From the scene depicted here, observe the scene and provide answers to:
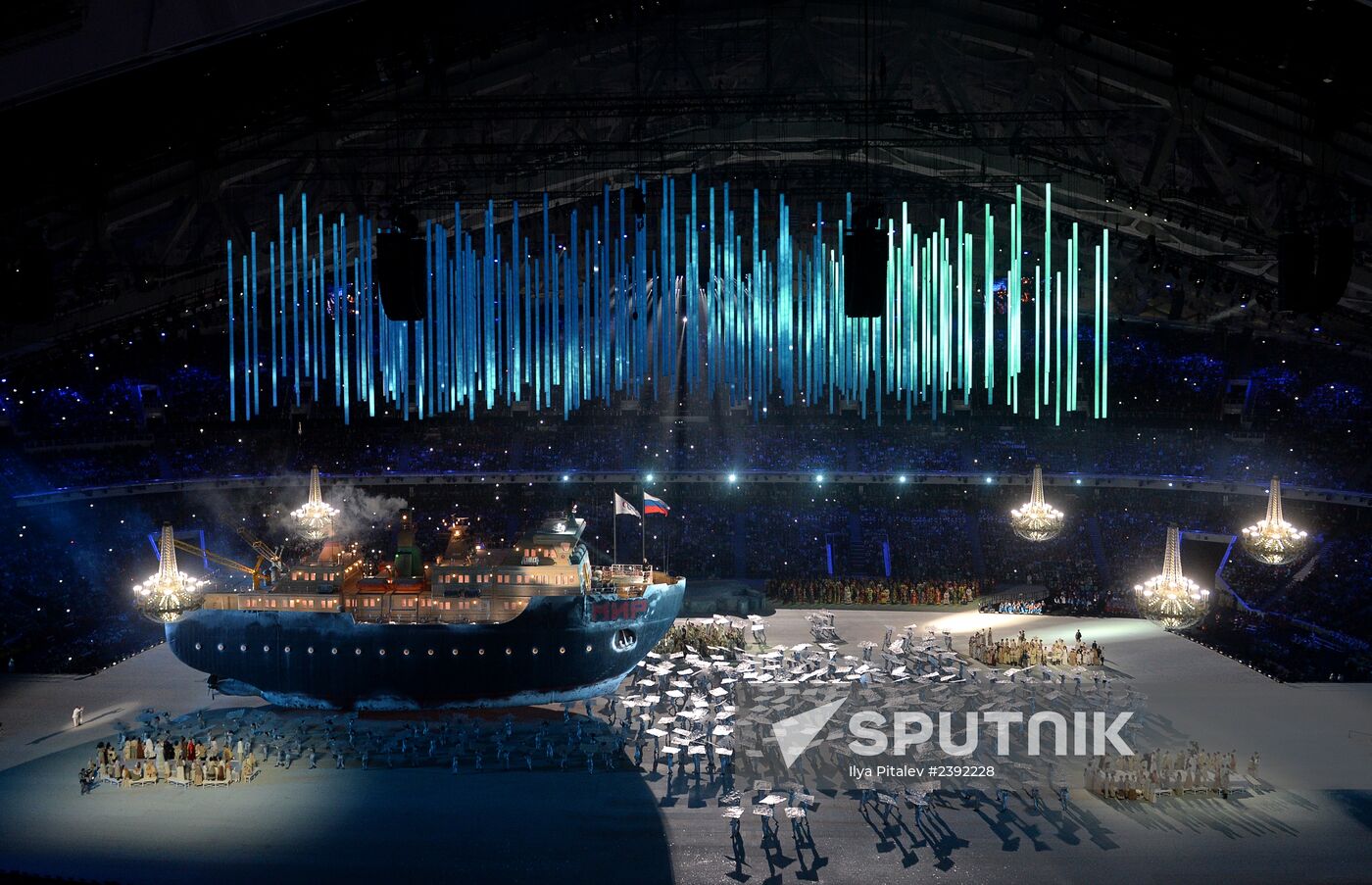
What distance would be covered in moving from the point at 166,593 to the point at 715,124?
1677cm

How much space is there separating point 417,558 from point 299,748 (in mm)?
7240

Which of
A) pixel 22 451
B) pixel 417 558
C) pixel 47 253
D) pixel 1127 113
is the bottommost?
pixel 417 558

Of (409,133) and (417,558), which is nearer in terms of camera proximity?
(409,133)

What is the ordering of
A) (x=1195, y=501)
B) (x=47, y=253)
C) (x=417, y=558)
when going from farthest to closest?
(x=1195, y=501), (x=417, y=558), (x=47, y=253)

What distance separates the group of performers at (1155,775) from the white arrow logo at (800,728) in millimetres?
5669

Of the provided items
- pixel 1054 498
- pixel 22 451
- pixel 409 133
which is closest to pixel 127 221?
pixel 409 133

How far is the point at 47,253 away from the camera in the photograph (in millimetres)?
16141

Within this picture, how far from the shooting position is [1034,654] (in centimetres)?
3288

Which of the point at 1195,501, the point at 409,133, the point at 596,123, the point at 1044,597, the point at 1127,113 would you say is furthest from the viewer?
the point at 1195,501

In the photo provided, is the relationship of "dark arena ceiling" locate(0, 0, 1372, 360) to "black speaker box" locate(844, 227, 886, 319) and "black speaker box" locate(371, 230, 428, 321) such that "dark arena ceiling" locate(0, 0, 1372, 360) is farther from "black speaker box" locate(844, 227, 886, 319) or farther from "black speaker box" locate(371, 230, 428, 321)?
"black speaker box" locate(371, 230, 428, 321)

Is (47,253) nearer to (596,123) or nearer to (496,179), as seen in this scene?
(496,179)

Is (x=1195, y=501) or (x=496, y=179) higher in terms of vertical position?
(x=496, y=179)

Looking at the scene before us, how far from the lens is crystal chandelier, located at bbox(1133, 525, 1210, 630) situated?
27.4 metres

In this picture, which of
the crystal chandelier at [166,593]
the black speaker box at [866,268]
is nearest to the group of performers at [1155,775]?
the black speaker box at [866,268]
